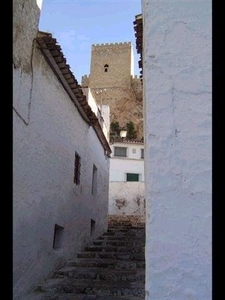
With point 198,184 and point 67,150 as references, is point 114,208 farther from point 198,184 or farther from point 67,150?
point 198,184

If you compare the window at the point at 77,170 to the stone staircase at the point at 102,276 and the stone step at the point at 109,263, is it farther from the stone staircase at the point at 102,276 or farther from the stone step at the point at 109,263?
the stone step at the point at 109,263

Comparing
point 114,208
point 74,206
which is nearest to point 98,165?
point 74,206

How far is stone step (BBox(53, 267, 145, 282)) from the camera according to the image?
7004 millimetres

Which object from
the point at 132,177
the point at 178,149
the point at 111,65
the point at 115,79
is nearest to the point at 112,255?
the point at 178,149

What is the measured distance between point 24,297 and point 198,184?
4699mm

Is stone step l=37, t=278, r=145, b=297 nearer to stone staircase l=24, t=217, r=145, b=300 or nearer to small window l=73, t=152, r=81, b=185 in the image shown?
stone staircase l=24, t=217, r=145, b=300

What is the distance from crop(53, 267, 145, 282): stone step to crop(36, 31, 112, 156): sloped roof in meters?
4.14

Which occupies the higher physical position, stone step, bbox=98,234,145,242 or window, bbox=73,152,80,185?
window, bbox=73,152,80,185

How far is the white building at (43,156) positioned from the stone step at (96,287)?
0.29 metres

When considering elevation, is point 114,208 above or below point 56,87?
below

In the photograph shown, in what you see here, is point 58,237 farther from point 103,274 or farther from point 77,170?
point 77,170

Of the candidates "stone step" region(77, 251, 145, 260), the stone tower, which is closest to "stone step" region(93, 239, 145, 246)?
"stone step" region(77, 251, 145, 260)
